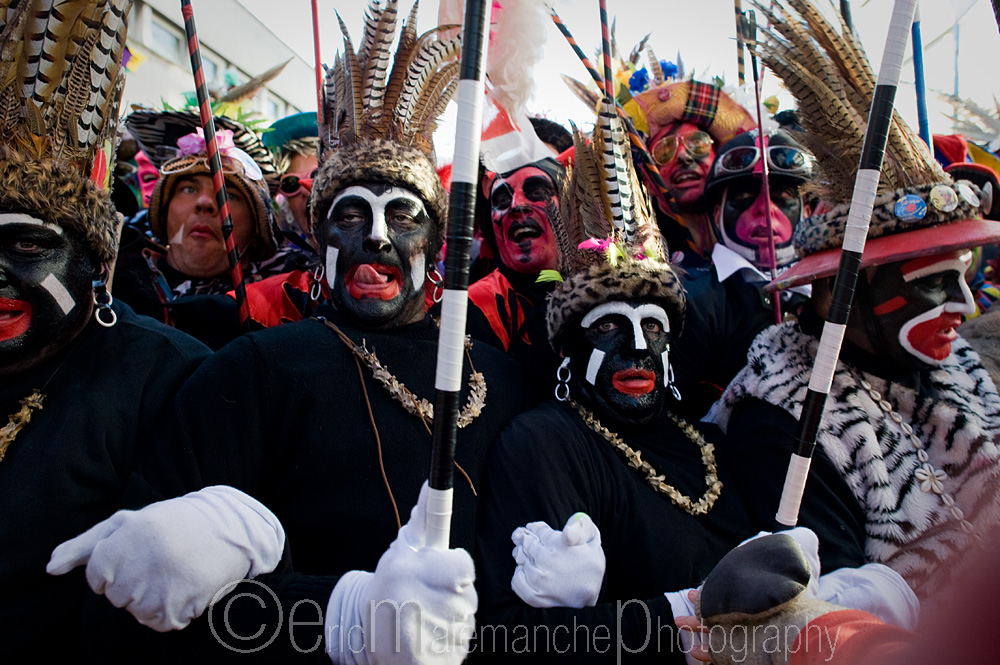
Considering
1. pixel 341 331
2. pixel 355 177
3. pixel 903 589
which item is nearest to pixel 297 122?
pixel 355 177

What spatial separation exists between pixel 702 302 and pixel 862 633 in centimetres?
263

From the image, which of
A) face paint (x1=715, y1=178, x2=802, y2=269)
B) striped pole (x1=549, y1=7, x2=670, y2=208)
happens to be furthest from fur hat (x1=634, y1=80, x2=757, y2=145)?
face paint (x1=715, y1=178, x2=802, y2=269)

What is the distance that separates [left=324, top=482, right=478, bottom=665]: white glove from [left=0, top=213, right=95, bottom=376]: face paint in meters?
1.51

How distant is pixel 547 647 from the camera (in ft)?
6.49

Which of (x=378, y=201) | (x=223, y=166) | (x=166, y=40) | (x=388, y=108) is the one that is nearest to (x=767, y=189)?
(x=388, y=108)

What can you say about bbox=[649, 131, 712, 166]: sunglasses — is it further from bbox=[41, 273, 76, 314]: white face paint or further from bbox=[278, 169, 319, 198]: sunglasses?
bbox=[41, 273, 76, 314]: white face paint

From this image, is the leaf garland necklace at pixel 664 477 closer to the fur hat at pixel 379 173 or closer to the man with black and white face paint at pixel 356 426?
the man with black and white face paint at pixel 356 426

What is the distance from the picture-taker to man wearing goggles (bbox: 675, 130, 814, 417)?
11.4 feet

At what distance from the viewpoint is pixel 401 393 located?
7.91 ft

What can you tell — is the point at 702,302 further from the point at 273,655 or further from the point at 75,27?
the point at 75,27

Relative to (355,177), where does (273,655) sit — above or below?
below

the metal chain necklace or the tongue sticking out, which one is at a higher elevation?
the tongue sticking out

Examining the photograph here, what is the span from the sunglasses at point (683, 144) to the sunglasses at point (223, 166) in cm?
272

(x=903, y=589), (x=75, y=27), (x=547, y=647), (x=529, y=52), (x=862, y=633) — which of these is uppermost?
(x=529, y=52)
